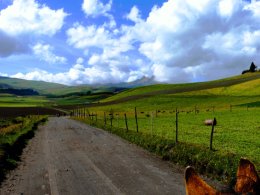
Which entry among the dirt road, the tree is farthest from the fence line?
the tree

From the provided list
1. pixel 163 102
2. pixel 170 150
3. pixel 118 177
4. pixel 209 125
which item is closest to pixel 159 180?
pixel 118 177

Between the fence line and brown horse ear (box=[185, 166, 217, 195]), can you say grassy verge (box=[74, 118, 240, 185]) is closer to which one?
the fence line

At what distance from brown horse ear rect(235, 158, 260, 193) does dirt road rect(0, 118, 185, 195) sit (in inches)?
410

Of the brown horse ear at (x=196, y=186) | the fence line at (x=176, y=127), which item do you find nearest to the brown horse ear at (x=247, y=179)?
the brown horse ear at (x=196, y=186)

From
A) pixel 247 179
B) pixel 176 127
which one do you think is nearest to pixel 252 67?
pixel 176 127

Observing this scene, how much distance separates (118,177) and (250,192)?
13417 millimetres

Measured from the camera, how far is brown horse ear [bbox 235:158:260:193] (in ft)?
7.84

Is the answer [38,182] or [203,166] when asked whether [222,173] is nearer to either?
[203,166]

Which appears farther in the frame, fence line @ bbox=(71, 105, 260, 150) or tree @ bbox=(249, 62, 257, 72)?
tree @ bbox=(249, 62, 257, 72)

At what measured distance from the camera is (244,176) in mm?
2592

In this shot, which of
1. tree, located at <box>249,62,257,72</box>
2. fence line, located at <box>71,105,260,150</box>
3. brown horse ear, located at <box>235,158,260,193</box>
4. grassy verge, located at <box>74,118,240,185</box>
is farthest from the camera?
tree, located at <box>249,62,257,72</box>

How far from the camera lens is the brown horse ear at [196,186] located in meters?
2.49

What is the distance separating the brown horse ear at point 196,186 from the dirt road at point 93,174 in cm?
1044

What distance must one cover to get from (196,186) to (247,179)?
0.32 metres
